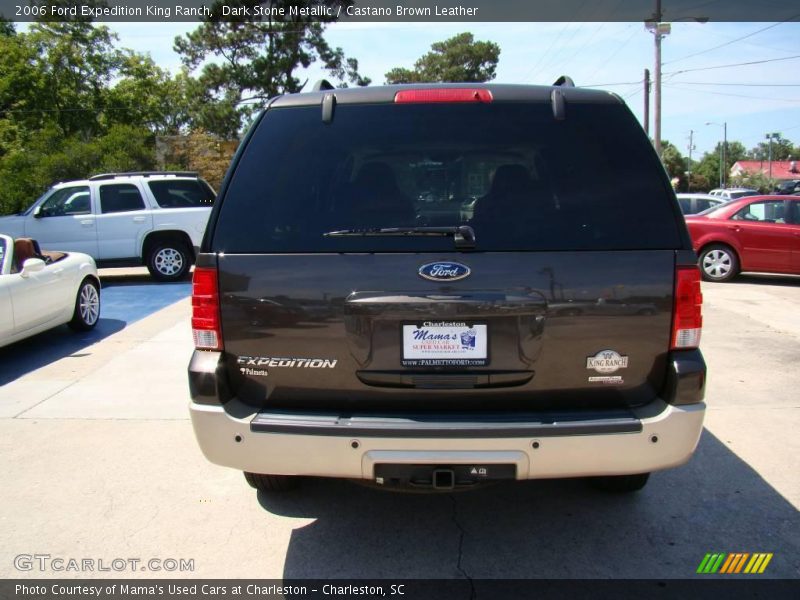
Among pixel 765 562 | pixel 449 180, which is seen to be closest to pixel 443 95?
pixel 449 180

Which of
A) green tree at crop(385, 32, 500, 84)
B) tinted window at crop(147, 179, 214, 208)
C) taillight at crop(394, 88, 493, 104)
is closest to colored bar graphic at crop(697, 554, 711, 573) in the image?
taillight at crop(394, 88, 493, 104)

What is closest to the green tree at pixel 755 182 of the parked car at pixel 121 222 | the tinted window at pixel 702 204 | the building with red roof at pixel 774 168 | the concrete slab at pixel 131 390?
the building with red roof at pixel 774 168

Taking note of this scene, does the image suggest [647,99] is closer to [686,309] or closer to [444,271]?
[686,309]

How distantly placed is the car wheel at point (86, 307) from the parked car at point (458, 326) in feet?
19.7

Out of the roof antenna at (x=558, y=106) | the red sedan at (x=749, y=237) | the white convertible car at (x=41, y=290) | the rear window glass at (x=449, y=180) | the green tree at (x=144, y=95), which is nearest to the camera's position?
the rear window glass at (x=449, y=180)

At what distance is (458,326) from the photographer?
8.71 feet

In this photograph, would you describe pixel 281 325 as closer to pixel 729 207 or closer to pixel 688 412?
pixel 688 412

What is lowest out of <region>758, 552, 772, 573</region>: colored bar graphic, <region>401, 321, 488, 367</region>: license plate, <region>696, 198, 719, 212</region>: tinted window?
<region>758, 552, 772, 573</region>: colored bar graphic

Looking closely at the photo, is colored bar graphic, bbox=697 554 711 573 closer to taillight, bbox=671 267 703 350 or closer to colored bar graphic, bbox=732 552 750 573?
colored bar graphic, bbox=732 552 750 573

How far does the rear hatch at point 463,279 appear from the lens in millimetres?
2643

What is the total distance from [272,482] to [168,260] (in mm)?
9981

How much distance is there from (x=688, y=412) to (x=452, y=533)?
1367 millimetres

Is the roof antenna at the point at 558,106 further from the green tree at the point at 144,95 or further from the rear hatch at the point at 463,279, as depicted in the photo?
the green tree at the point at 144,95

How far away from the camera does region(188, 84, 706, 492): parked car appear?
8.60 feet
